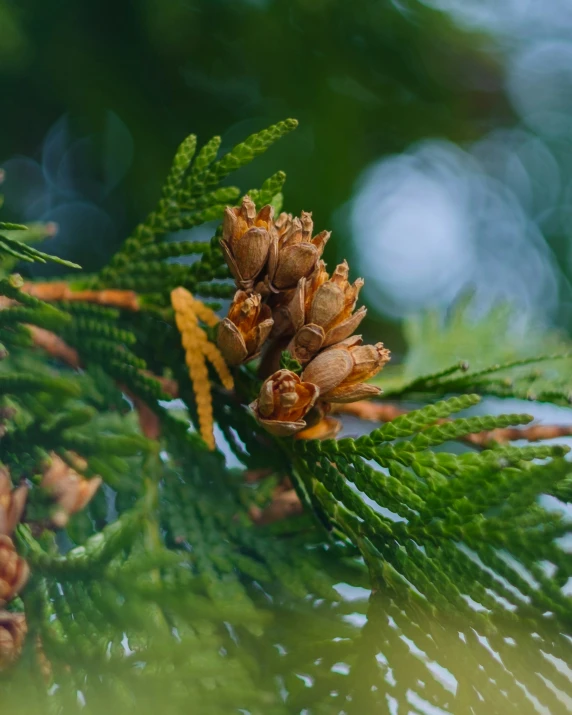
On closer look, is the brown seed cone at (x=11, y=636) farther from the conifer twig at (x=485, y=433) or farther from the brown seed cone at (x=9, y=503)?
the conifer twig at (x=485, y=433)

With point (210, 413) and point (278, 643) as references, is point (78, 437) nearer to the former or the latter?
point (210, 413)

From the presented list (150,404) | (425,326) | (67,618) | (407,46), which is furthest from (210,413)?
(407,46)

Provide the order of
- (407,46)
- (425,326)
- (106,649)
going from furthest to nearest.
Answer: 1. (407,46)
2. (425,326)
3. (106,649)

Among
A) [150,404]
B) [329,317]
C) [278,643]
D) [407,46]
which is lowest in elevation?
[278,643]

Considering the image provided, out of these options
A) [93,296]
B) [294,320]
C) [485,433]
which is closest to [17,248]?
[93,296]

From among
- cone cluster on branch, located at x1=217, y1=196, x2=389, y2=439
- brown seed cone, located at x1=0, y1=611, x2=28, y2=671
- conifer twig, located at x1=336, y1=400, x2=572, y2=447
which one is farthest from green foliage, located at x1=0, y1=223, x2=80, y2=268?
conifer twig, located at x1=336, y1=400, x2=572, y2=447

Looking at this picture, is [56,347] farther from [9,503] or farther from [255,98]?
[255,98]

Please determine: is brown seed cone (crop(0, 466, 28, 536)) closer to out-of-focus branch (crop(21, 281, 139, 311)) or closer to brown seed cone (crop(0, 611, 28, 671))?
brown seed cone (crop(0, 611, 28, 671))
